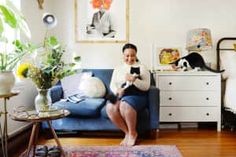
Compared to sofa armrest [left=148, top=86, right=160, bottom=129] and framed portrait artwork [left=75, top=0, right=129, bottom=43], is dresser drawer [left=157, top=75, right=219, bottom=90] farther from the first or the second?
framed portrait artwork [left=75, top=0, right=129, bottom=43]

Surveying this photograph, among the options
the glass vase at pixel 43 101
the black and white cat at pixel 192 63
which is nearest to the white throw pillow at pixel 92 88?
the black and white cat at pixel 192 63

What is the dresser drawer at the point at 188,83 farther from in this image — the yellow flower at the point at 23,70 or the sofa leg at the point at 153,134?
the yellow flower at the point at 23,70

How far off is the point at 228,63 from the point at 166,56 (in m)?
0.87

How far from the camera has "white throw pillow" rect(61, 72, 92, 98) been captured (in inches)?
167

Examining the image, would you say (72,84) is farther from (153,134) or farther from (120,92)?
(153,134)

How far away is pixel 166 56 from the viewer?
4.64 metres

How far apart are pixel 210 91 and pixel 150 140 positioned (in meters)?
1.12

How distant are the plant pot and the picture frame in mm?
2496

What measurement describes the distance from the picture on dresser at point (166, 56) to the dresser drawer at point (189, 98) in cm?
54

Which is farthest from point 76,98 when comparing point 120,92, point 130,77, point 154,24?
point 154,24

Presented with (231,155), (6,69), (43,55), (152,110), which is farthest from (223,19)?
(6,69)

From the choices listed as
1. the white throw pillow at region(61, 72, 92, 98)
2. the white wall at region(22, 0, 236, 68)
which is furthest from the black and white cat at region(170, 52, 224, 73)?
the white throw pillow at region(61, 72, 92, 98)

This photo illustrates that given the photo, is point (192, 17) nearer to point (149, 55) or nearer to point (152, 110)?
point (149, 55)

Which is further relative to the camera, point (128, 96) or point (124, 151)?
point (128, 96)
